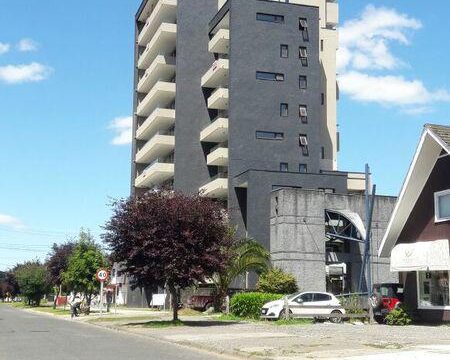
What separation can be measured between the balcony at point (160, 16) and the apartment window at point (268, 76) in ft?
43.6

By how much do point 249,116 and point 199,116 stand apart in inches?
292

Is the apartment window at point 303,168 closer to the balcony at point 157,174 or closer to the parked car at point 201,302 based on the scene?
the balcony at point 157,174

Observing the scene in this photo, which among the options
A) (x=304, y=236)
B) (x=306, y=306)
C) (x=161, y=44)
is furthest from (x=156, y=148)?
(x=306, y=306)

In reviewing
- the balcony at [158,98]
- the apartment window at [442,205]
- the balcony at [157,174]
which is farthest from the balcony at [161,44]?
the apartment window at [442,205]

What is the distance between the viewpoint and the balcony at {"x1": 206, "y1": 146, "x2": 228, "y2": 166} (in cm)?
5684

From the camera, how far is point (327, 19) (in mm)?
74812

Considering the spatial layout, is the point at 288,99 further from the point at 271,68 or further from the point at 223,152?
the point at 223,152

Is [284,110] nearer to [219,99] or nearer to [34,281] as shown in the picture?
[219,99]

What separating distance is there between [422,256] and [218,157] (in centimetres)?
3071

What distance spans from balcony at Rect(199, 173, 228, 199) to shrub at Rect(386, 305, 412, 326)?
2769cm

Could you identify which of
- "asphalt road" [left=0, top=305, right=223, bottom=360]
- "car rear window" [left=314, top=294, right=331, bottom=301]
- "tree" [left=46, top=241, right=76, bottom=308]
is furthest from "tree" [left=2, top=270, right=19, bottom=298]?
"asphalt road" [left=0, top=305, right=223, bottom=360]

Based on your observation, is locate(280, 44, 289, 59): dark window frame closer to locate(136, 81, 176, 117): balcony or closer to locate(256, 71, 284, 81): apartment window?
locate(256, 71, 284, 81): apartment window

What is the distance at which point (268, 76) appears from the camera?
58.3m

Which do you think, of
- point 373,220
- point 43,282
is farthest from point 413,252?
point 43,282
